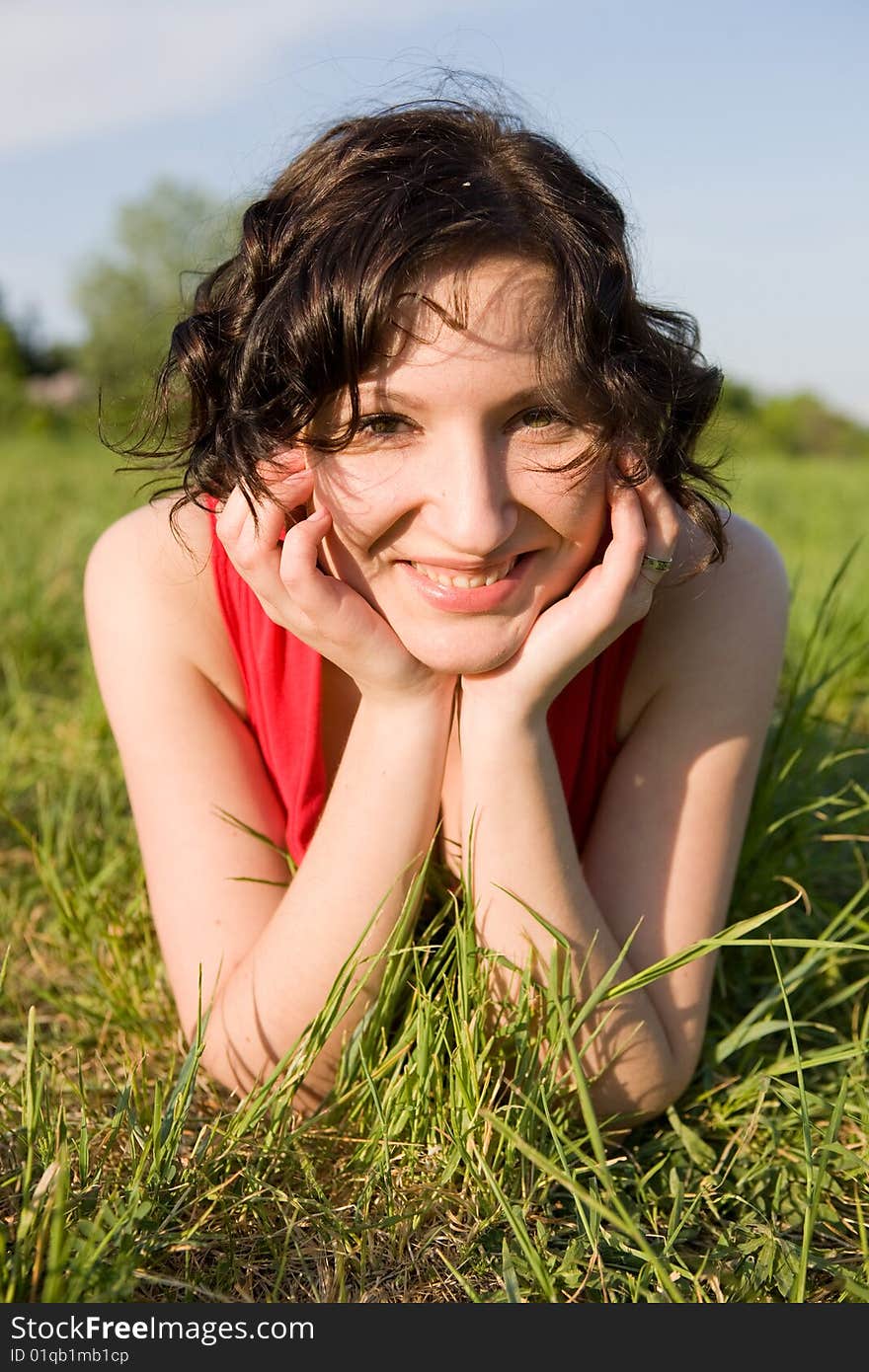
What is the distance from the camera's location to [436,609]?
70.0 inches

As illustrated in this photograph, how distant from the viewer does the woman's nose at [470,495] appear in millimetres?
1631

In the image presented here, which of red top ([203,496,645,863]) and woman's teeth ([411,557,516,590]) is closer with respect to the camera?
woman's teeth ([411,557,516,590])

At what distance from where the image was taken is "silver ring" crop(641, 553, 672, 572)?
1852 mm

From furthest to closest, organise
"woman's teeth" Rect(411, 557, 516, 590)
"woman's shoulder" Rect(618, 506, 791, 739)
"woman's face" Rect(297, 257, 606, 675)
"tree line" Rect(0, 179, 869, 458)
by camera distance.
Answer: "tree line" Rect(0, 179, 869, 458), "woman's shoulder" Rect(618, 506, 791, 739), "woman's teeth" Rect(411, 557, 516, 590), "woman's face" Rect(297, 257, 606, 675)

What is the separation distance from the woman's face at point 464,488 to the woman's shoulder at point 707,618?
0.25 m

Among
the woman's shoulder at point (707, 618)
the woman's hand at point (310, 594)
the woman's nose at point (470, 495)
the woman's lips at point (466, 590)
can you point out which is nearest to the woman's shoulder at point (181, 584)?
the woman's hand at point (310, 594)

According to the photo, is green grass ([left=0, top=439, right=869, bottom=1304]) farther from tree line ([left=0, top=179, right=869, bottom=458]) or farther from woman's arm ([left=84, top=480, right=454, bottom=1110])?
tree line ([left=0, top=179, right=869, bottom=458])

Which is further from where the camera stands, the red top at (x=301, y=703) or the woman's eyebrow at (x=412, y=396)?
the red top at (x=301, y=703)

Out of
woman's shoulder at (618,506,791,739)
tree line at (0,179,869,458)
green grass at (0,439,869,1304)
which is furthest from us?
tree line at (0,179,869,458)

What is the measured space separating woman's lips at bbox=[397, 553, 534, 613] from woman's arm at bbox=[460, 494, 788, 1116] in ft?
0.46

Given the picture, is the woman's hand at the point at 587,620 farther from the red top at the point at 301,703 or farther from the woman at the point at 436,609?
the red top at the point at 301,703

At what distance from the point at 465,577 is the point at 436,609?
0.23 feet

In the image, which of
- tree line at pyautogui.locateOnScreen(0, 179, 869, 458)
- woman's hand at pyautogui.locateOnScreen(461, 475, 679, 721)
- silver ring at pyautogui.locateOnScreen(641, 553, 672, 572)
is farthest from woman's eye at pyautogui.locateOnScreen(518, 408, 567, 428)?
tree line at pyautogui.locateOnScreen(0, 179, 869, 458)

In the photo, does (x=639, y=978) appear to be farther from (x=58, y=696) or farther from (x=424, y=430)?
(x=58, y=696)
